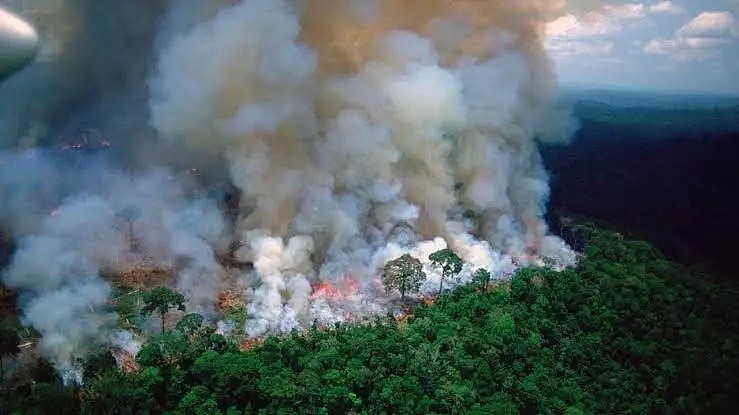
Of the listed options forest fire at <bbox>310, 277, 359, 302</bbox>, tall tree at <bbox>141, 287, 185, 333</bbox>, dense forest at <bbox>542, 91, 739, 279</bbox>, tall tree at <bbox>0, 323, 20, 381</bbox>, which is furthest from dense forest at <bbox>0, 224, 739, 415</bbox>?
dense forest at <bbox>542, 91, 739, 279</bbox>

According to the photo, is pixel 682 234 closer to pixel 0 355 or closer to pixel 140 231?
pixel 140 231

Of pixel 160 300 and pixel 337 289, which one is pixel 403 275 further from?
pixel 160 300

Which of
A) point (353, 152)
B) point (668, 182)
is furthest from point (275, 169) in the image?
point (668, 182)

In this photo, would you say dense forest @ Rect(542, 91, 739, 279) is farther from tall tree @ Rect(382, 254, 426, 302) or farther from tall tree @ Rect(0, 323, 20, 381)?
tall tree @ Rect(0, 323, 20, 381)

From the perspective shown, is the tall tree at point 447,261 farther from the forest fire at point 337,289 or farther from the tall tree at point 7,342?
the tall tree at point 7,342

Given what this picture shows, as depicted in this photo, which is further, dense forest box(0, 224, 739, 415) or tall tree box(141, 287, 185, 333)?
tall tree box(141, 287, 185, 333)
